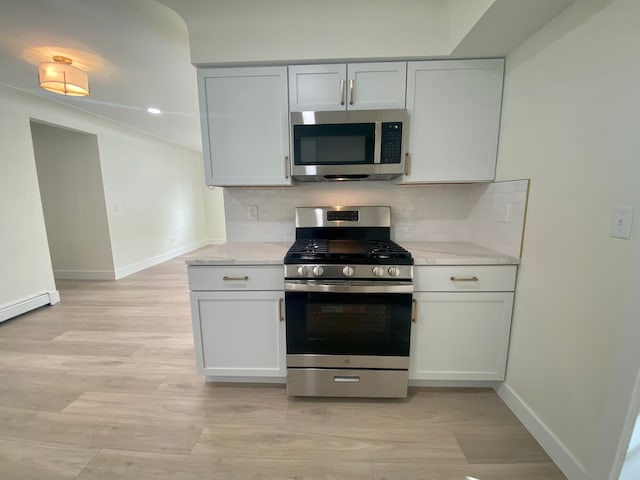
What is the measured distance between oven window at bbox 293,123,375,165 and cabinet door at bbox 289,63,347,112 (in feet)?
0.50

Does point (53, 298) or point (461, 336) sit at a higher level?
point (461, 336)

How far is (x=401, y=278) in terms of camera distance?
5.00 ft

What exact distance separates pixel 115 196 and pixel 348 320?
4.32 metres

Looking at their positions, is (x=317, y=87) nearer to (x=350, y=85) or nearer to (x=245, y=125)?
(x=350, y=85)

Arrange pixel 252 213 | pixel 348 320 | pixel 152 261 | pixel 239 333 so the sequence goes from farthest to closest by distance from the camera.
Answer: pixel 152 261
pixel 252 213
pixel 239 333
pixel 348 320

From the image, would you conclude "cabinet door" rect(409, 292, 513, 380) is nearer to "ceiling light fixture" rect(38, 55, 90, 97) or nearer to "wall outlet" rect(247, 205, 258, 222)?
"wall outlet" rect(247, 205, 258, 222)

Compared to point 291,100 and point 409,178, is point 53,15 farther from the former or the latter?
point 409,178

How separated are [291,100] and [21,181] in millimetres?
3276

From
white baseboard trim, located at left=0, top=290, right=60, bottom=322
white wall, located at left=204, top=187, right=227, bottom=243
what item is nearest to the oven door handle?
white baseboard trim, located at left=0, top=290, right=60, bottom=322

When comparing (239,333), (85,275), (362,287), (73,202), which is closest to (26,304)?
(85,275)

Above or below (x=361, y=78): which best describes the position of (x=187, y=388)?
below

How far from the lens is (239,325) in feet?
5.51

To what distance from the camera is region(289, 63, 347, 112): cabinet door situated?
170 centimetres

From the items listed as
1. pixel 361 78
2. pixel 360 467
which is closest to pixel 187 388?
pixel 360 467
